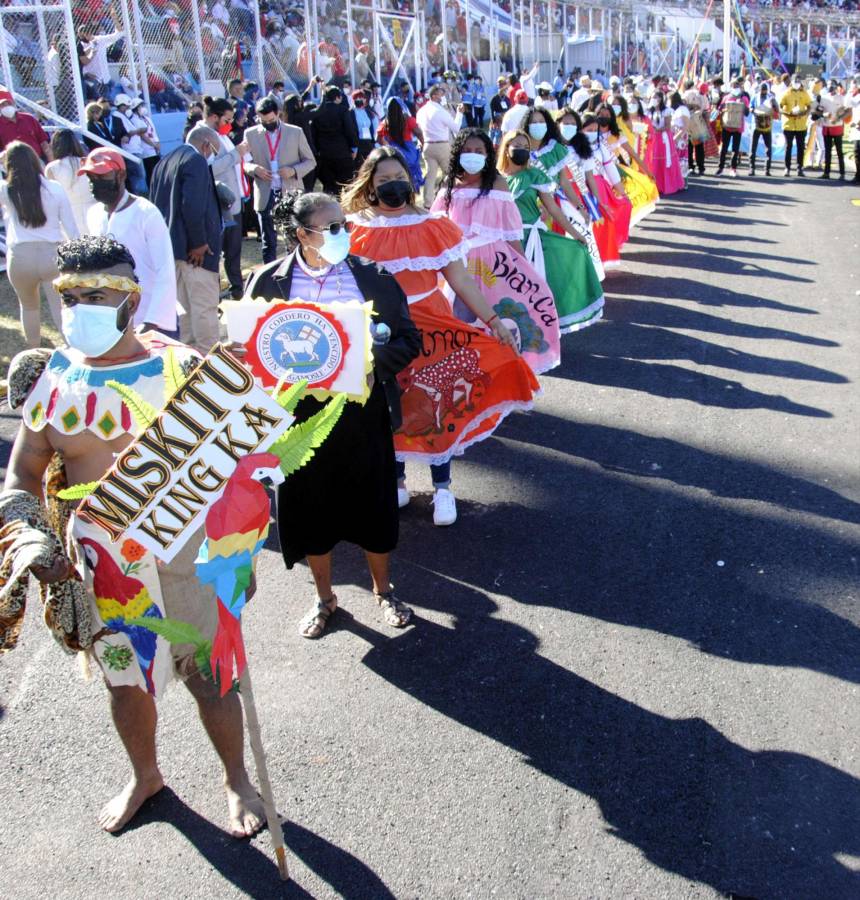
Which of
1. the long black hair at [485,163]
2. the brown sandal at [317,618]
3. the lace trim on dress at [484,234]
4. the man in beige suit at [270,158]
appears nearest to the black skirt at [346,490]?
the brown sandal at [317,618]

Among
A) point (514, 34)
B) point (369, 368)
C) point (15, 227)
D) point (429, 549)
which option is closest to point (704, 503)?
point (429, 549)

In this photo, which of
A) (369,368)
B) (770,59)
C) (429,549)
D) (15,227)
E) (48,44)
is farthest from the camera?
(770,59)

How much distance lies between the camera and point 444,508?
5.24 m

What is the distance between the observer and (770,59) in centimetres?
4584

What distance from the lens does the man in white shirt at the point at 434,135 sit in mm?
14859

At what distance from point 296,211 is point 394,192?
100cm

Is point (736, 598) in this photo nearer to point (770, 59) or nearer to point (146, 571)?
point (146, 571)

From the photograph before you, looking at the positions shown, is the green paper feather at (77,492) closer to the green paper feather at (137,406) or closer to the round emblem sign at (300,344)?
the green paper feather at (137,406)

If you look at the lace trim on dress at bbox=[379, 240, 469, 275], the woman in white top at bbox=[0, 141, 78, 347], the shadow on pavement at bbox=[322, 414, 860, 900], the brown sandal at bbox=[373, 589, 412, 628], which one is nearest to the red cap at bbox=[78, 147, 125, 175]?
the woman in white top at bbox=[0, 141, 78, 347]

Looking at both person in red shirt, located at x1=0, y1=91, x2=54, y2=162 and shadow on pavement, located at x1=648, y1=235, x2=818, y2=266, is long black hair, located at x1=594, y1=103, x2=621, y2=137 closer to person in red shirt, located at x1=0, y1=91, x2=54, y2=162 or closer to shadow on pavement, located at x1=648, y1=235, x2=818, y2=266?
shadow on pavement, located at x1=648, y1=235, x2=818, y2=266

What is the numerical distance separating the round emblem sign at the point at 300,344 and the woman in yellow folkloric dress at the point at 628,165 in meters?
9.39

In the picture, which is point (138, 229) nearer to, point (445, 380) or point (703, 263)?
point (445, 380)

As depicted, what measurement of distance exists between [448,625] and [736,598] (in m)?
1.30

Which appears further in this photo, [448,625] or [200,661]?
[448,625]
